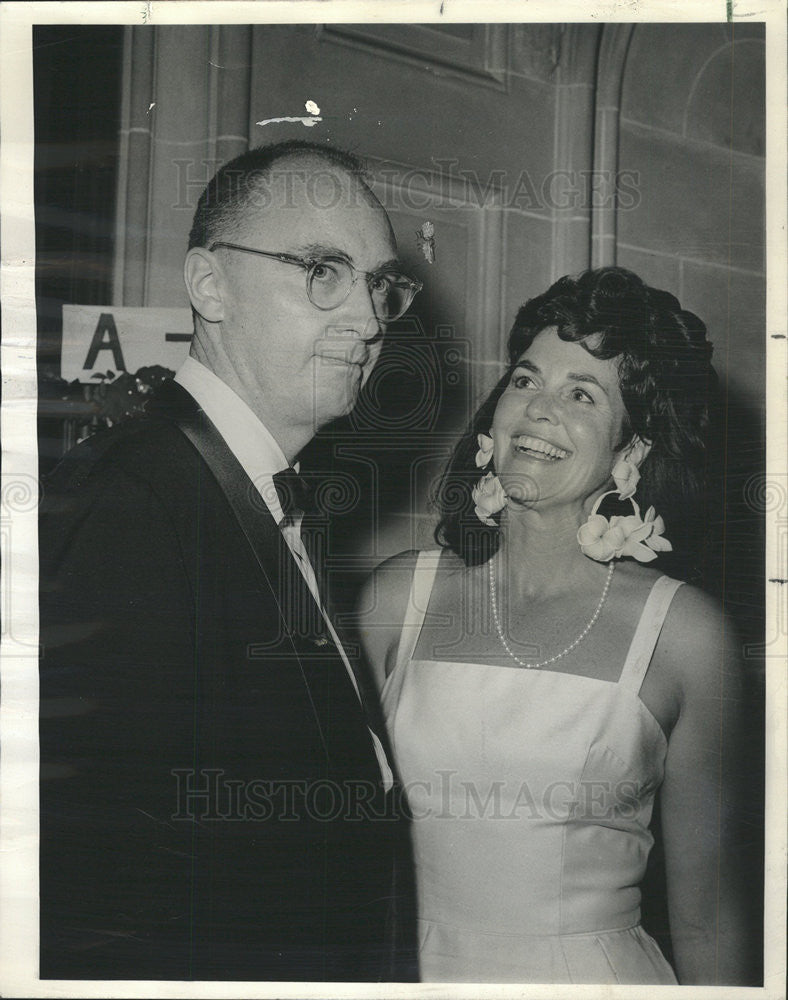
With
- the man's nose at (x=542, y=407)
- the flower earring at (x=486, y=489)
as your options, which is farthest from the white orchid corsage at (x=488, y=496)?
the man's nose at (x=542, y=407)

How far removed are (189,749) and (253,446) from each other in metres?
0.48

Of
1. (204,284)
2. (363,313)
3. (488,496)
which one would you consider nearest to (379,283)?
(363,313)

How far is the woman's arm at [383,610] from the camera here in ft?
4.55

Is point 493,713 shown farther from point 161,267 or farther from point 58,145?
point 58,145

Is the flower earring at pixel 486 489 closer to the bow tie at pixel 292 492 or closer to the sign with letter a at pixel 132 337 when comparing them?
the bow tie at pixel 292 492

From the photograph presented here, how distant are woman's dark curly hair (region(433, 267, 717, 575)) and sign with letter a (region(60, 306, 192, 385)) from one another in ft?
Result: 1.53

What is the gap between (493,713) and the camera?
4.47 feet

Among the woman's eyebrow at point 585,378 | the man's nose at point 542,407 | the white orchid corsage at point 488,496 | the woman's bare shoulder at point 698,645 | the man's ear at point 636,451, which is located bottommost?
the woman's bare shoulder at point 698,645

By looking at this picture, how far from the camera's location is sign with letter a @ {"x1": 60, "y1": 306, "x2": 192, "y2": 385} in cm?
137

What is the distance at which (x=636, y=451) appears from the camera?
1.39 metres

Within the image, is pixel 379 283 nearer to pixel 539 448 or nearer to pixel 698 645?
pixel 539 448

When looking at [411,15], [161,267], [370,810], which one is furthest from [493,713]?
[411,15]

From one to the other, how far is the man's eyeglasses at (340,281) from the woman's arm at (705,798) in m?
0.65

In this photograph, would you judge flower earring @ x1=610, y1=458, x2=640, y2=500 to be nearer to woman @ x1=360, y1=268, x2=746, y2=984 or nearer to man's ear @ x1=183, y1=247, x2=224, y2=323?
woman @ x1=360, y1=268, x2=746, y2=984
